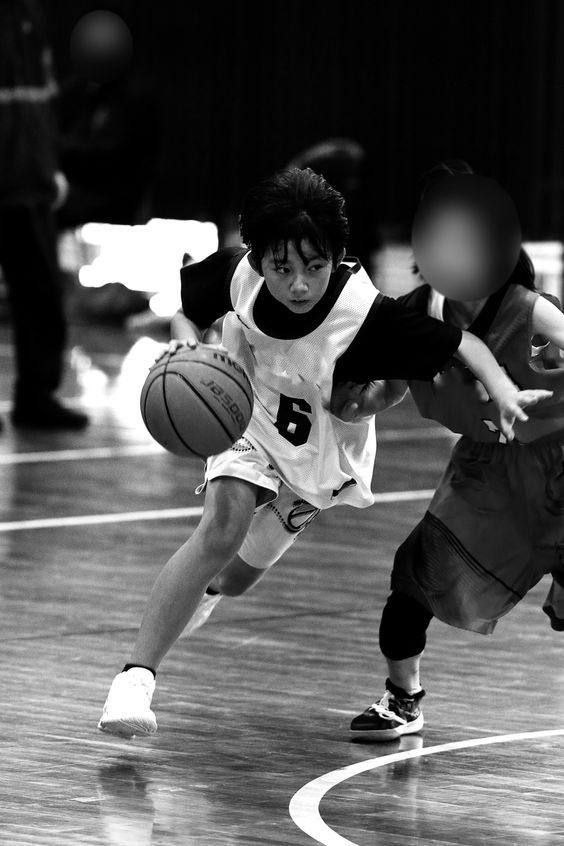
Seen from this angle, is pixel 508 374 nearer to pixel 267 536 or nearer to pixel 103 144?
pixel 267 536

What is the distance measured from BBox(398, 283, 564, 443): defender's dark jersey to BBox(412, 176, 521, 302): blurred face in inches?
2.3

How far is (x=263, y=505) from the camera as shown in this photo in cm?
448

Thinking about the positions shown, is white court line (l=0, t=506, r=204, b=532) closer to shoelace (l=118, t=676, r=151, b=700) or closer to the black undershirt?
the black undershirt

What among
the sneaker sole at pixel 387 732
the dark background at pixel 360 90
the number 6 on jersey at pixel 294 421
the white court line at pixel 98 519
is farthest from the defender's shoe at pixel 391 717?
the dark background at pixel 360 90

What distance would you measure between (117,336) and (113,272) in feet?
4.74

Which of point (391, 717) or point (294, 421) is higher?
point (294, 421)

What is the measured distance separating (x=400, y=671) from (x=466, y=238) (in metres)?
1.03

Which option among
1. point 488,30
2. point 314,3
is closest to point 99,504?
point 488,30

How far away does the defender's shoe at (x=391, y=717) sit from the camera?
171 inches

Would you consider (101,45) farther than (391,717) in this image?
Yes

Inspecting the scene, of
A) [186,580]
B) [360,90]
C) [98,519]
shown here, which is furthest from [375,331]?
[360,90]

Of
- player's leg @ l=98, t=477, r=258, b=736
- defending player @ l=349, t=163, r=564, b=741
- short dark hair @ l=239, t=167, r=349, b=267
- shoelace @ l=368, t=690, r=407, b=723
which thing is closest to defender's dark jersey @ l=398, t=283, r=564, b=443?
defending player @ l=349, t=163, r=564, b=741

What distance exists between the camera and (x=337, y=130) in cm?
1471

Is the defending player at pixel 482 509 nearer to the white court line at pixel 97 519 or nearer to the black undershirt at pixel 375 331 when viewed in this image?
the black undershirt at pixel 375 331
